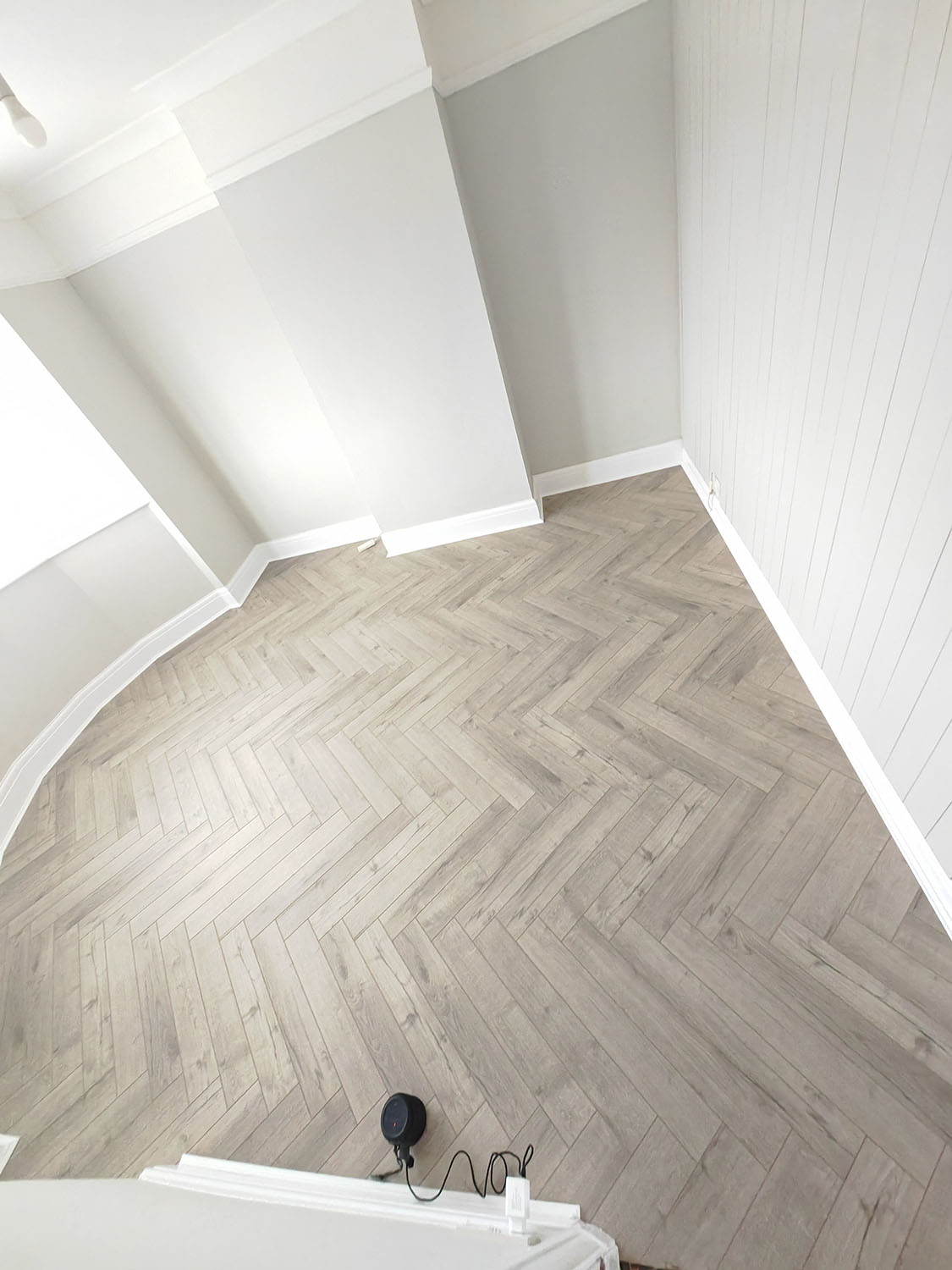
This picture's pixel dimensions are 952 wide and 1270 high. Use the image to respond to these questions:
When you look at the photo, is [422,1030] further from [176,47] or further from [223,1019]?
[176,47]

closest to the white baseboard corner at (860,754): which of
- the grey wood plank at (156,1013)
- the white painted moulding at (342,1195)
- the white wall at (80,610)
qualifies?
the white painted moulding at (342,1195)

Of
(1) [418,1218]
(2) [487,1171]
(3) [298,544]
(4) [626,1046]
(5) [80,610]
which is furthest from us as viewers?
(3) [298,544]

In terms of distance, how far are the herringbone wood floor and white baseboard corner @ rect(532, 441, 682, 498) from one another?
0.82 m

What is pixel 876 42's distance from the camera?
939 millimetres

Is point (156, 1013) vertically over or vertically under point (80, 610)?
under

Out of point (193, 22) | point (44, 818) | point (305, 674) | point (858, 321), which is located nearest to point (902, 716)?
point (858, 321)

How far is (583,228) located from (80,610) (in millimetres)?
3688

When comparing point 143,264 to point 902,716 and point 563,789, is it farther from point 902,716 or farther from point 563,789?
point 902,716

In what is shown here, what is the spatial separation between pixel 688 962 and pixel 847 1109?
381mm

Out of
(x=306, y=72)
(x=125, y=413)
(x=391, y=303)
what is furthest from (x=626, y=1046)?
(x=125, y=413)

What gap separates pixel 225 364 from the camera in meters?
3.21

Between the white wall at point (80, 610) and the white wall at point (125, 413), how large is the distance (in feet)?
0.66

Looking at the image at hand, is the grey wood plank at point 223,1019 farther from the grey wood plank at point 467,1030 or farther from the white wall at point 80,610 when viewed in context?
the white wall at point 80,610

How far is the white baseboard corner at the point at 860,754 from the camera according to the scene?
50.1 inches
